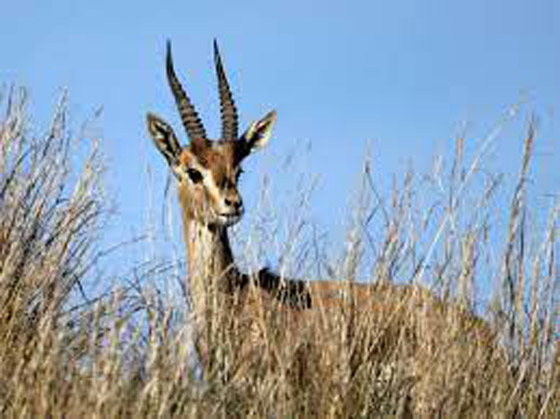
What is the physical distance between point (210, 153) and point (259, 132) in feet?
3.18

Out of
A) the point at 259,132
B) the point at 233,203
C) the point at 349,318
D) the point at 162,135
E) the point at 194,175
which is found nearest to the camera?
the point at 349,318

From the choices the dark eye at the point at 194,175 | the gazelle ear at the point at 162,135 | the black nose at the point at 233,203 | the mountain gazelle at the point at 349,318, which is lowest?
the mountain gazelle at the point at 349,318

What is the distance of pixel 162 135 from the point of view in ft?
28.9

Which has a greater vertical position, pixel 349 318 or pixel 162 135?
pixel 162 135

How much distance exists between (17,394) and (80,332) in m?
0.96

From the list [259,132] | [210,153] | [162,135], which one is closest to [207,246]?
[210,153]

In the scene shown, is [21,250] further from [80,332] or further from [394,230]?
[394,230]

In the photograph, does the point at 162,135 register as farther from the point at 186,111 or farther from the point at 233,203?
the point at 233,203

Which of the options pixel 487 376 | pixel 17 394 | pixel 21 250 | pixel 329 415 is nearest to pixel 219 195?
pixel 21 250

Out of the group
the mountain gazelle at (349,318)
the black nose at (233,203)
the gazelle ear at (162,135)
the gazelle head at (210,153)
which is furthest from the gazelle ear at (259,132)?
the mountain gazelle at (349,318)

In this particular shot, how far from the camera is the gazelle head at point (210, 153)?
7641mm

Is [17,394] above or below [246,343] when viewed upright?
below

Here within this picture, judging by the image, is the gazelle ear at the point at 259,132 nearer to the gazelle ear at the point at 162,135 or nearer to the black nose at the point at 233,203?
the gazelle ear at the point at 162,135

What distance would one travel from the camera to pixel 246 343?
5.24m
